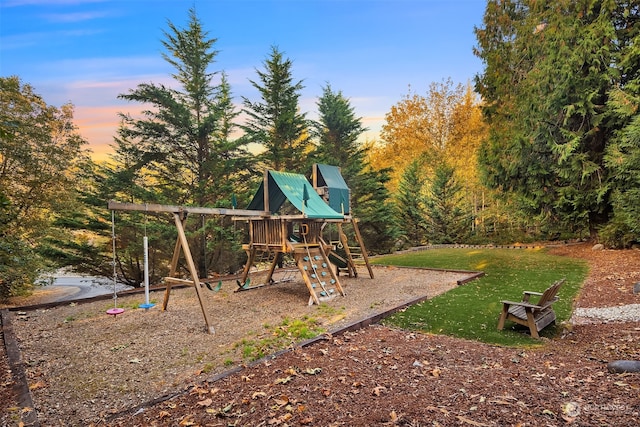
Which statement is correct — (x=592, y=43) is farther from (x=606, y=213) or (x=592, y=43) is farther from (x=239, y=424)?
(x=239, y=424)

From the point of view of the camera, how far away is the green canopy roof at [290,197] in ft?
25.5

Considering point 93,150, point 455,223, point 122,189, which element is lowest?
point 455,223

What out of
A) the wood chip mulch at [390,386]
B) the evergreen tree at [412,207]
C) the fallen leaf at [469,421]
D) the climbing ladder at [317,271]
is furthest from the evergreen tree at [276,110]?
the fallen leaf at [469,421]

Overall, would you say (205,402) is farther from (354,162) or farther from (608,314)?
(354,162)

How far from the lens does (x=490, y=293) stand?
7.68 metres

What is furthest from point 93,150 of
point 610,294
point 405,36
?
point 610,294

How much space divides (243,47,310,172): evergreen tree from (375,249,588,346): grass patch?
6.09 metres

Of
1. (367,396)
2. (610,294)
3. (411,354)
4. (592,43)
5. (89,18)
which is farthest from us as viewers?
(592,43)

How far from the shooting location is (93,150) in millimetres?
11227

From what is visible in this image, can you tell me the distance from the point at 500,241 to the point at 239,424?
17475 millimetres

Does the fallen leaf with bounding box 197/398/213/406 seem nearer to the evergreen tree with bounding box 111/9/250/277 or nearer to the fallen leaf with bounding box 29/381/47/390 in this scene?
the fallen leaf with bounding box 29/381/47/390

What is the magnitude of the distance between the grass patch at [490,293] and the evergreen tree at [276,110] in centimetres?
609

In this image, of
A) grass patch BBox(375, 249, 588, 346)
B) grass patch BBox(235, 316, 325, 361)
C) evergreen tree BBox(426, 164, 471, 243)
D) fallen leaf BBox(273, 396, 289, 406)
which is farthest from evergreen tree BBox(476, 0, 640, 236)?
fallen leaf BBox(273, 396, 289, 406)

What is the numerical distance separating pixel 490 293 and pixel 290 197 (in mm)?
5170
